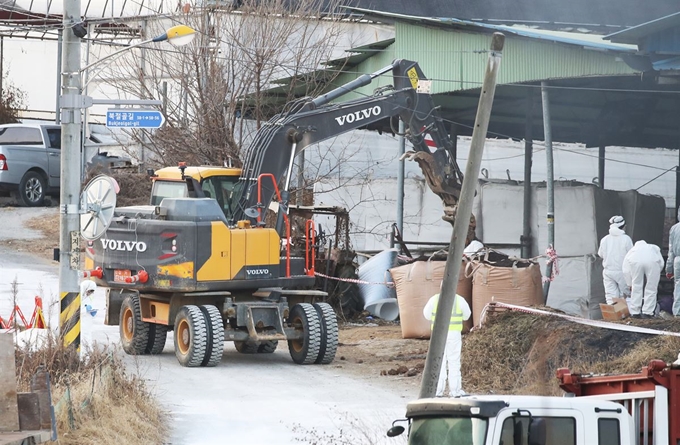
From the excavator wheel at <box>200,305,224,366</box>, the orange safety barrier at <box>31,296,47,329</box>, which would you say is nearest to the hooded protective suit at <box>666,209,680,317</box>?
the excavator wheel at <box>200,305,224,366</box>

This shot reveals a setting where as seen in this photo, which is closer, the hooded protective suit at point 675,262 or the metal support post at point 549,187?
the hooded protective suit at point 675,262

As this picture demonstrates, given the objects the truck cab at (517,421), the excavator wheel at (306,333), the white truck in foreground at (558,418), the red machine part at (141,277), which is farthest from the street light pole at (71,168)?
the truck cab at (517,421)

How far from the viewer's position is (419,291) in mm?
18438

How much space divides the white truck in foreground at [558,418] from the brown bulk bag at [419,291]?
1049 cm

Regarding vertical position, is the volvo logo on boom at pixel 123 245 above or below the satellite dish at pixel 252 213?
below

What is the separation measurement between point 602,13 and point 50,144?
49.3 ft

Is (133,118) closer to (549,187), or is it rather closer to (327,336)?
(327,336)

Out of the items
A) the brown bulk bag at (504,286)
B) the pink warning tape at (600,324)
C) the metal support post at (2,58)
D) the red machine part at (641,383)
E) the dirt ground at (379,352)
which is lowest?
the dirt ground at (379,352)

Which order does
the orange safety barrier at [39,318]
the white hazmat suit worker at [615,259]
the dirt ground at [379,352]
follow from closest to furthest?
the orange safety barrier at [39,318]
the dirt ground at [379,352]
the white hazmat suit worker at [615,259]

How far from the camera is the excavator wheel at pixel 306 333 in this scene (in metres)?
16.2

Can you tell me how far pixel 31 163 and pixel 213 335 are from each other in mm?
15900

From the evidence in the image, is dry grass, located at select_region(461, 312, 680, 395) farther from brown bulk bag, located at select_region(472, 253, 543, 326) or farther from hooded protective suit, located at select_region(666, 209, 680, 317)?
brown bulk bag, located at select_region(472, 253, 543, 326)

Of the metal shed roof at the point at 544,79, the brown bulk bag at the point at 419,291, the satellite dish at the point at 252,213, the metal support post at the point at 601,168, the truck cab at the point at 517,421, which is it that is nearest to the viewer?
the truck cab at the point at 517,421

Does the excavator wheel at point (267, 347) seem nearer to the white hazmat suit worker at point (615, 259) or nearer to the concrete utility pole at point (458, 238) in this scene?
the white hazmat suit worker at point (615, 259)
